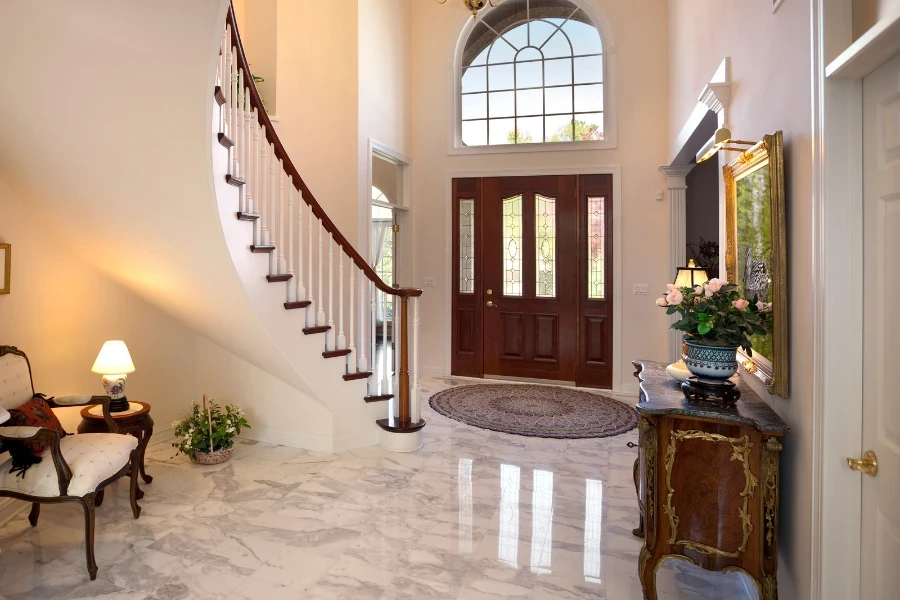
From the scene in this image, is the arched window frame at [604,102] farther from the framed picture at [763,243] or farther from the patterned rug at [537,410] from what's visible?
the framed picture at [763,243]

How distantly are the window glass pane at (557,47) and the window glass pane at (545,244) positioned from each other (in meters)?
1.64

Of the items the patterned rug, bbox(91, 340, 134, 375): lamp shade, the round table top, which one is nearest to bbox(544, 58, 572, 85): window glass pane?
the patterned rug

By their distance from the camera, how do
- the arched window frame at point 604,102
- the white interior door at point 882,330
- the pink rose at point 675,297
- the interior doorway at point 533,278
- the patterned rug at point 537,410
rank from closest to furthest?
the white interior door at point 882,330, the pink rose at point 675,297, the patterned rug at point 537,410, the arched window frame at point 604,102, the interior doorway at point 533,278

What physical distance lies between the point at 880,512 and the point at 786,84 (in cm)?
149

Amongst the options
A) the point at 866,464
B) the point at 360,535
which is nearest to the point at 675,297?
the point at 866,464

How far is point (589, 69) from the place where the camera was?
19.9 ft

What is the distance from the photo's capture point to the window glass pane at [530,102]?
625 cm

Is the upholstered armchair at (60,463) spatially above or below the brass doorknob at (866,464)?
below

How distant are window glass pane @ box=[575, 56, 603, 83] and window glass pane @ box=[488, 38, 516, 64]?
781mm

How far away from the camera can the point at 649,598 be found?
6.97ft

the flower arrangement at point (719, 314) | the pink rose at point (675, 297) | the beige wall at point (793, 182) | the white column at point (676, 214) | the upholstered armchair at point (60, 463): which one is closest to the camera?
A: the beige wall at point (793, 182)

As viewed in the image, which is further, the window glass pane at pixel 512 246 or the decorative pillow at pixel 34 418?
the window glass pane at pixel 512 246

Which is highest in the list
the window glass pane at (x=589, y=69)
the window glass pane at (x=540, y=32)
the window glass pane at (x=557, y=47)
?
the window glass pane at (x=540, y=32)

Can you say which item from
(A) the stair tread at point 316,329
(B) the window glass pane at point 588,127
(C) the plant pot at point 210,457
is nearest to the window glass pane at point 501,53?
(B) the window glass pane at point 588,127
